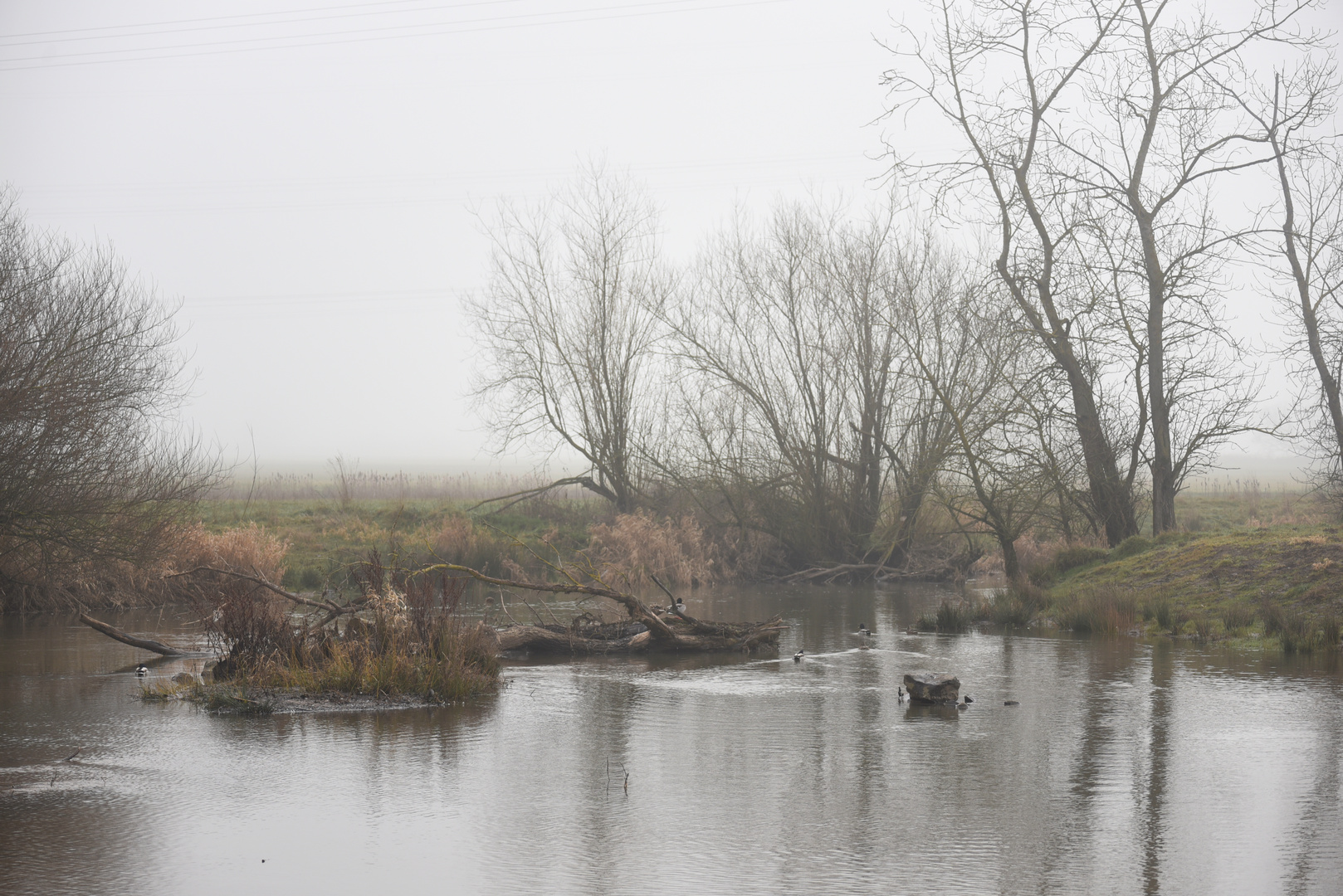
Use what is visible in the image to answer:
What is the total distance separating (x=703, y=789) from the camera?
8.07 metres

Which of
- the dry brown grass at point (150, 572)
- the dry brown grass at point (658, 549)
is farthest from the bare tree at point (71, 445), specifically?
the dry brown grass at point (658, 549)

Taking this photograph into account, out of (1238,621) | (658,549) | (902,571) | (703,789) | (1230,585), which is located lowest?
(703,789)

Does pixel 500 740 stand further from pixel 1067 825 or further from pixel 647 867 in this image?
pixel 1067 825

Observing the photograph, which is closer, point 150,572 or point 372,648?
point 372,648

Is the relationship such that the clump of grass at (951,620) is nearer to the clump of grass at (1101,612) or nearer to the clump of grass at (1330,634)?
the clump of grass at (1101,612)

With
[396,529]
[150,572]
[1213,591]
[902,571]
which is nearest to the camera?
[1213,591]

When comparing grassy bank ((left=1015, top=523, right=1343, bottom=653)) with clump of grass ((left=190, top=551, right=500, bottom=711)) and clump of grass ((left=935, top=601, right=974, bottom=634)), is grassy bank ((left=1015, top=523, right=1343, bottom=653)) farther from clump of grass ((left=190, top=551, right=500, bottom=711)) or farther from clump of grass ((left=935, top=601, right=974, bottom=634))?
clump of grass ((left=190, top=551, right=500, bottom=711))

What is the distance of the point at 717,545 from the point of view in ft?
105

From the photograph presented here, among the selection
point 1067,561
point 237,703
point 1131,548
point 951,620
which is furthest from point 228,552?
point 1131,548

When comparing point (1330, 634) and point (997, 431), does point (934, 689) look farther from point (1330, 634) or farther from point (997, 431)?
point (997, 431)

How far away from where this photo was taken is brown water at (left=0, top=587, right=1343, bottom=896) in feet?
20.4

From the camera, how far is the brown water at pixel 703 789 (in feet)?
20.4

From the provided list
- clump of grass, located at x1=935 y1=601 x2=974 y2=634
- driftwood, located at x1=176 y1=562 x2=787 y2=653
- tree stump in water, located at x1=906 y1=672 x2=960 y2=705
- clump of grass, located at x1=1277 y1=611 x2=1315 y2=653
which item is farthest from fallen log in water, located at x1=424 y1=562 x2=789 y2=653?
clump of grass, located at x1=1277 y1=611 x2=1315 y2=653

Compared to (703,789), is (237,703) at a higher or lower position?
higher
